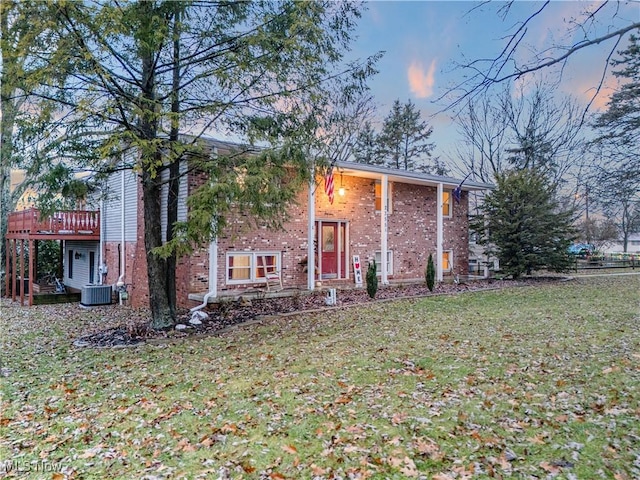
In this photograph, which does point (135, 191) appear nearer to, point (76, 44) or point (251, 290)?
point (251, 290)

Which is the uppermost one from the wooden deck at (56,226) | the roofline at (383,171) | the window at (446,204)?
the roofline at (383,171)

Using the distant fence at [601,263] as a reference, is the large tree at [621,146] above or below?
above

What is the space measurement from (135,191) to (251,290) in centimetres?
538

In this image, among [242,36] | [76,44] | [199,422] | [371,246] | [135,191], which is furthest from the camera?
[371,246]

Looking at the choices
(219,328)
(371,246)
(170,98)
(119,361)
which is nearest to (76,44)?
(170,98)

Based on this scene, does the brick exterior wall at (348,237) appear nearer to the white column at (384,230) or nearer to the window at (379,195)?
the window at (379,195)

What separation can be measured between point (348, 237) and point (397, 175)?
9.38ft

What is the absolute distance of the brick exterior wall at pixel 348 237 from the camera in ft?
37.5

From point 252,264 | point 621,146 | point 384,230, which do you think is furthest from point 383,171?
point 621,146

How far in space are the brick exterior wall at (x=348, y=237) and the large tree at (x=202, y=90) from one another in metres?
2.60

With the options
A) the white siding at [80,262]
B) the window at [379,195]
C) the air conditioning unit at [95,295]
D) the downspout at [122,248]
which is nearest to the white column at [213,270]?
the downspout at [122,248]

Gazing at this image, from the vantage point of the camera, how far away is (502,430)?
3.81 meters

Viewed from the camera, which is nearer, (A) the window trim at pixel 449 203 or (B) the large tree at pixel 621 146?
(B) the large tree at pixel 621 146

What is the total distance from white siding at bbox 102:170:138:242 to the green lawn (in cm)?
596
